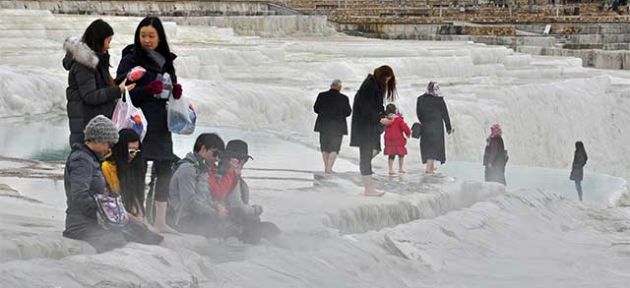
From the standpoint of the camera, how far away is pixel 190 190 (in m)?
8.26

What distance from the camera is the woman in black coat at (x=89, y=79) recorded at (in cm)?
770

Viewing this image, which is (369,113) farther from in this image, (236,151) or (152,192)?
(152,192)

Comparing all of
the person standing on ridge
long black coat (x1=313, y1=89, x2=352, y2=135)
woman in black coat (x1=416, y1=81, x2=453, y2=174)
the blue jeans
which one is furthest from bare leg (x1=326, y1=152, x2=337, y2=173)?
the blue jeans

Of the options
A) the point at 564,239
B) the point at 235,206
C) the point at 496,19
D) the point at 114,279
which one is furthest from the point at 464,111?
the point at 496,19

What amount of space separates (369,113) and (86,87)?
337 cm

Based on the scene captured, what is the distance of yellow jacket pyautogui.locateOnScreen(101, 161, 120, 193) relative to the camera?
24.7 ft

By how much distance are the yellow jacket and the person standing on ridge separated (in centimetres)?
463

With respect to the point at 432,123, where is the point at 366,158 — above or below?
above

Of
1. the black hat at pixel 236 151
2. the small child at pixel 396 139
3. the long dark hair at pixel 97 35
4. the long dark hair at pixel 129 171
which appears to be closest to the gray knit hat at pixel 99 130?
the long dark hair at pixel 129 171

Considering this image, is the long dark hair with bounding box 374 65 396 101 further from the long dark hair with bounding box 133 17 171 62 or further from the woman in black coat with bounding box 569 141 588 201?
the woman in black coat with bounding box 569 141 588 201

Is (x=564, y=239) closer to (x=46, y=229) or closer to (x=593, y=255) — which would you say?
(x=593, y=255)

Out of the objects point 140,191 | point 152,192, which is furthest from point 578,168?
point 140,191

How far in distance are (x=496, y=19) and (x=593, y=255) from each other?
39.8 metres

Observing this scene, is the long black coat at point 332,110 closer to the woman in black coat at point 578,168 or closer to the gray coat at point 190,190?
the woman in black coat at point 578,168
